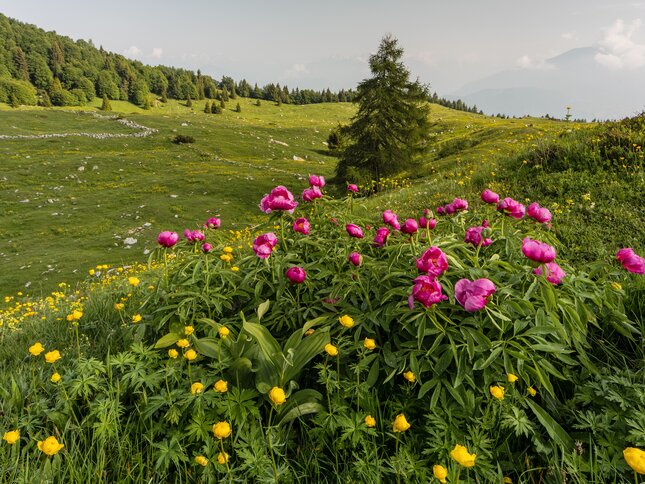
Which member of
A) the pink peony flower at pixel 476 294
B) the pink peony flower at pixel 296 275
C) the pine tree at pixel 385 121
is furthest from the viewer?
the pine tree at pixel 385 121

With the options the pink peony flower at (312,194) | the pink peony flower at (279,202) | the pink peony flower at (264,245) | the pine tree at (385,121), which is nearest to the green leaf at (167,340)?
the pink peony flower at (264,245)

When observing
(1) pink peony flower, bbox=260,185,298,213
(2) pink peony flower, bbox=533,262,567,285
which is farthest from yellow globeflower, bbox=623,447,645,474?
(1) pink peony flower, bbox=260,185,298,213

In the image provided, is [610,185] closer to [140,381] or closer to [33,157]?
[140,381]

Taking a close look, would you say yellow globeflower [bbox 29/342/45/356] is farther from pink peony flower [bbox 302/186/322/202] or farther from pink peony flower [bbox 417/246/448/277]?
pink peony flower [bbox 417/246/448/277]

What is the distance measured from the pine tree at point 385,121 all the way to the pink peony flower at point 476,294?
24040mm

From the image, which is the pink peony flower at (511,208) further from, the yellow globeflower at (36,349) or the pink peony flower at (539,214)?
the yellow globeflower at (36,349)

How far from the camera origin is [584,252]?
517cm

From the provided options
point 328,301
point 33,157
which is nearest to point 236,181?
point 33,157

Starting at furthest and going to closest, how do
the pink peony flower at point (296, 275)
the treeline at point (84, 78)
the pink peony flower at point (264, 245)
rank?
1. the treeline at point (84, 78)
2. the pink peony flower at point (264, 245)
3. the pink peony flower at point (296, 275)

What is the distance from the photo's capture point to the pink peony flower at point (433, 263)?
234 cm

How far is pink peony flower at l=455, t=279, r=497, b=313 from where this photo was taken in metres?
2.22

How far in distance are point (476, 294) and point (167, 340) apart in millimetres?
2473

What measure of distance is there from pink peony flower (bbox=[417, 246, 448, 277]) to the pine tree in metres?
24.0

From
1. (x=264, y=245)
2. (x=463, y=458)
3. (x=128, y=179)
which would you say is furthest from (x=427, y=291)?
(x=128, y=179)
